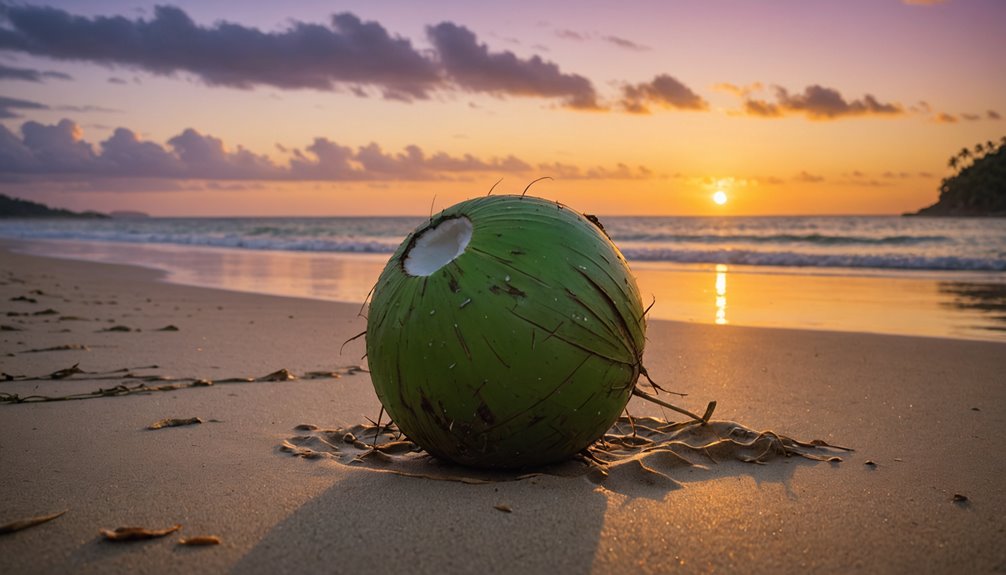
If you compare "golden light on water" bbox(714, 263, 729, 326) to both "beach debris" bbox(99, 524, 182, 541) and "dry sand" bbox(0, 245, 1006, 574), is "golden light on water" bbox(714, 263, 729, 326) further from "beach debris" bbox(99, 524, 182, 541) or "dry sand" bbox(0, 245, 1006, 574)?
"beach debris" bbox(99, 524, 182, 541)

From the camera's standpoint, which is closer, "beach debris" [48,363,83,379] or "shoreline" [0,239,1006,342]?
"beach debris" [48,363,83,379]

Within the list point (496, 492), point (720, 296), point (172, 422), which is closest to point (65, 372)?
point (172, 422)

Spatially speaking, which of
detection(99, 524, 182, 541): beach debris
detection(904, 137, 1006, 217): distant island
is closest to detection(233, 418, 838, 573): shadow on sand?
detection(99, 524, 182, 541): beach debris

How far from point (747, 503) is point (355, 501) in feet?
4.55

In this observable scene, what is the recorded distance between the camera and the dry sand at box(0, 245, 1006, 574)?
7.42 ft

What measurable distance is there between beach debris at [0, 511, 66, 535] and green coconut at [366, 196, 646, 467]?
3.75ft

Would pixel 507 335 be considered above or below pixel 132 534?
above

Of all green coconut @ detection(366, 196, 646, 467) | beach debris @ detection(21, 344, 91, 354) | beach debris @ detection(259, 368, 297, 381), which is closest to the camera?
green coconut @ detection(366, 196, 646, 467)

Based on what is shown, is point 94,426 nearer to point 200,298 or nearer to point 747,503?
point 747,503

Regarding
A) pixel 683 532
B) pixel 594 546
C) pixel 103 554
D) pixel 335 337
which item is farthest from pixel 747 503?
pixel 335 337

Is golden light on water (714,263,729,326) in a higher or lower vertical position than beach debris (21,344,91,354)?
higher

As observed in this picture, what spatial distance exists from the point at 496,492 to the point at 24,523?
152 centimetres

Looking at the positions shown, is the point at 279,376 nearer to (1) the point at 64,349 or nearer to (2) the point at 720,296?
(1) the point at 64,349

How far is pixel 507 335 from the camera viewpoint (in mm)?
2520
